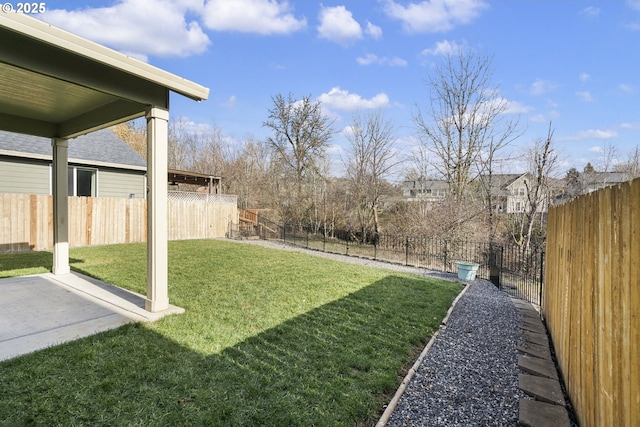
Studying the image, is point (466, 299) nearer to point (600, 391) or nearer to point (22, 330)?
point (600, 391)

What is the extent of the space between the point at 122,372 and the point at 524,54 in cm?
1328

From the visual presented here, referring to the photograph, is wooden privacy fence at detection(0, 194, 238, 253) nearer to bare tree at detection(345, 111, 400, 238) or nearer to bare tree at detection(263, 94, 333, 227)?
bare tree at detection(263, 94, 333, 227)

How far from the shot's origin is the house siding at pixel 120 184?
12.7m

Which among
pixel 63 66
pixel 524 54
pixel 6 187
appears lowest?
pixel 6 187

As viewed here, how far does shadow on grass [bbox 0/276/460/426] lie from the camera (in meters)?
2.23

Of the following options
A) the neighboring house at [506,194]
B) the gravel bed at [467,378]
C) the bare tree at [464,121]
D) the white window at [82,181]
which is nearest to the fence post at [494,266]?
the gravel bed at [467,378]

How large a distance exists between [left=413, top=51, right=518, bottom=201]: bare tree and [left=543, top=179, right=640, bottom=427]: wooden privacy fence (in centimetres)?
1124

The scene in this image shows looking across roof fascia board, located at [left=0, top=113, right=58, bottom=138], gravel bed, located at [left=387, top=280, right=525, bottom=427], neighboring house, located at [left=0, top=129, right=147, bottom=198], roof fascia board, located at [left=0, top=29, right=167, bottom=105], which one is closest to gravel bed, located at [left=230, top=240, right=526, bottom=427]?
gravel bed, located at [left=387, top=280, right=525, bottom=427]

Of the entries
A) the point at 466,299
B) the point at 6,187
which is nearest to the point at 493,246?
the point at 466,299

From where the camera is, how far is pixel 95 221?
1138 centimetres

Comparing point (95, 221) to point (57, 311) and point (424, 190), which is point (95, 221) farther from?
point (424, 190)

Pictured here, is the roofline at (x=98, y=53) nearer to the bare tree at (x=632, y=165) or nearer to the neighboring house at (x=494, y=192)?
the neighboring house at (x=494, y=192)

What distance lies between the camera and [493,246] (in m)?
8.11

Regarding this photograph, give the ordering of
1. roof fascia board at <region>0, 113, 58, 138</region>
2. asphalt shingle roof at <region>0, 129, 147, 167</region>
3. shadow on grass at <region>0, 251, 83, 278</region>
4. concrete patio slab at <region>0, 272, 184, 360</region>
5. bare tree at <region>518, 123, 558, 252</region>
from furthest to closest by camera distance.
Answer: bare tree at <region>518, 123, 558, 252</region> → asphalt shingle roof at <region>0, 129, 147, 167</region> → shadow on grass at <region>0, 251, 83, 278</region> → roof fascia board at <region>0, 113, 58, 138</region> → concrete patio slab at <region>0, 272, 184, 360</region>
